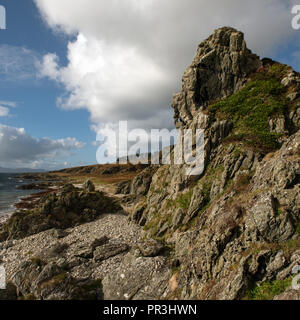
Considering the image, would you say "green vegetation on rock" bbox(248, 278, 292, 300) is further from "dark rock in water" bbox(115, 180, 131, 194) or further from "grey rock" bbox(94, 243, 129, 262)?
"dark rock in water" bbox(115, 180, 131, 194)

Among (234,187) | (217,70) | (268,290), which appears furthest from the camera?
(217,70)

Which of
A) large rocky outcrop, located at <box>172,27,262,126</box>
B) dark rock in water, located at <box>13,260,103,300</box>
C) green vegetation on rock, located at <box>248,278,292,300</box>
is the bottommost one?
dark rock in water, located at <box>13,260,103,300</box>

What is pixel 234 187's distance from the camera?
19.9 metres

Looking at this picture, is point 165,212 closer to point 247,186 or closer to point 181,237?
point 181,237

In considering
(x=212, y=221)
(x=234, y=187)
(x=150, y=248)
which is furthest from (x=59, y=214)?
(x=234, y=187)

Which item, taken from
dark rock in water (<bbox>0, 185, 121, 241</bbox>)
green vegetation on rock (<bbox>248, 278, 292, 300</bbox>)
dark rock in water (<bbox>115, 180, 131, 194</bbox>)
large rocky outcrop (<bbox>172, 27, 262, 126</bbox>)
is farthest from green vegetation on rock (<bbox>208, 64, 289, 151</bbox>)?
dark rock in water (<bbox>115, 180, 131, 194</bbox>)

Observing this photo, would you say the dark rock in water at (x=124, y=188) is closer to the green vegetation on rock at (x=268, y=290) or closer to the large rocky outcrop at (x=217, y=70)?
the large rocky outcrop at (x=217, y=70)

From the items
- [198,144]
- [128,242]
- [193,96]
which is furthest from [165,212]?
[193,96]

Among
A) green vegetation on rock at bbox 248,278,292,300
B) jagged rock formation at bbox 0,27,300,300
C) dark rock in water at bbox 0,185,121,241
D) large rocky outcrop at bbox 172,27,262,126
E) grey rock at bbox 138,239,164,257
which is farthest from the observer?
dark rock in water at bbox 0,185,121,241

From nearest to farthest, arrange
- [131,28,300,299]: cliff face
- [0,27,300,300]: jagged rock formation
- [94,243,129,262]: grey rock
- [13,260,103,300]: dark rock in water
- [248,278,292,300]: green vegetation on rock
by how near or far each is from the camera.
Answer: [248,278,292,300]: green vegetation on rock, [131,28,300,299]: cliff face, [0,27,300,300]: jagged rock formation, [13,260,103,300]: dark rock in water, [94,243,129,262]: grey rock

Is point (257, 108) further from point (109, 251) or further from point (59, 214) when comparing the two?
point (59, 214)

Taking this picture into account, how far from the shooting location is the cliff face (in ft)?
42.1

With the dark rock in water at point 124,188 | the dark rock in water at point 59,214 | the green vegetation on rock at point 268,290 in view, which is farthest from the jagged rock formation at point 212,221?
the dark rock in water at point 124,188

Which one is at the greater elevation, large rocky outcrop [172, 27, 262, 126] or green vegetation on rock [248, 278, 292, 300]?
large rocky outcrop [172, 27, 262, 126]
